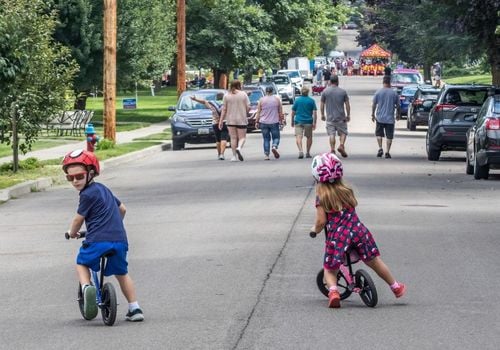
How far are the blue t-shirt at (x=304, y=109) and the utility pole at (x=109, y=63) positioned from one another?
7175mm

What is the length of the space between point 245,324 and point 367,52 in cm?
13835

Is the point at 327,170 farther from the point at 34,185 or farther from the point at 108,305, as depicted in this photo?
the point at 34,185

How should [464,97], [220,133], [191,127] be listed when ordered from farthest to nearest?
[191,127] → [220,133] → [464,97]

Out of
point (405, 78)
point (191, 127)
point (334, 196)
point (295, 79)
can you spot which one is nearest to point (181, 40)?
point (191, 127)

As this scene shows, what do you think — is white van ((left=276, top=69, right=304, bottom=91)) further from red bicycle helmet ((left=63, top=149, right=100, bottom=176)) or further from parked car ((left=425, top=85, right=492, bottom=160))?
red bicycle helmet ((left=63, top=149, right=100, bottom=176))

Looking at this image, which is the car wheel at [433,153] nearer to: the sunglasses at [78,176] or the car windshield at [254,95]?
the car windshield at [254,95]

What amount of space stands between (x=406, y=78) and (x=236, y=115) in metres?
38.8

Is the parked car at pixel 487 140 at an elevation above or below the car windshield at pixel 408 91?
above

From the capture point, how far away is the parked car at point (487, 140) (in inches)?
940

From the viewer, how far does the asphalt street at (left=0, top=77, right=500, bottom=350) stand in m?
9.39

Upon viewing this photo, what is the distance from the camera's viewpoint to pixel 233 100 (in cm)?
3033

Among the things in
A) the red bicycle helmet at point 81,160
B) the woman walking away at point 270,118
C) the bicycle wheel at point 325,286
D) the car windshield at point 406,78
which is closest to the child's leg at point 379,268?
the bicycle wheel at point 325,286

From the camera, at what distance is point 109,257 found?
994 centimetres

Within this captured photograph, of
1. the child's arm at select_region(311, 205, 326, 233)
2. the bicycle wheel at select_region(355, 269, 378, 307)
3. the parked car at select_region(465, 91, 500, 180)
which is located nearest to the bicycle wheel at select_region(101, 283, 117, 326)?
the child's arm at select_region(311, 205, 326, 233)
